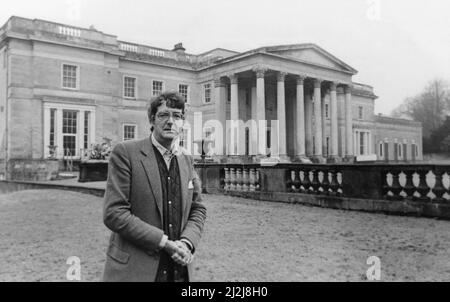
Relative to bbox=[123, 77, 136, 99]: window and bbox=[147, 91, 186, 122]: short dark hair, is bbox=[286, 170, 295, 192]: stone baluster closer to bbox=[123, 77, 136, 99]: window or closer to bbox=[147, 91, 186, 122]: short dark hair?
bbox=[147, 91, 186, 122]: short dark hair

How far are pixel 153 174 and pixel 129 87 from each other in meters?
31.8

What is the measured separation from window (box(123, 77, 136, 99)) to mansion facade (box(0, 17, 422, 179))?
83mm

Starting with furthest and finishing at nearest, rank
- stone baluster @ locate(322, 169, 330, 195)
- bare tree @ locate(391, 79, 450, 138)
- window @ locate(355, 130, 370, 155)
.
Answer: window @ locate(355, 130, 370, 155) < bare tree @ locate(391, 79, 450, 138) < stone baluster @ locate(322, 169, 330, 195)

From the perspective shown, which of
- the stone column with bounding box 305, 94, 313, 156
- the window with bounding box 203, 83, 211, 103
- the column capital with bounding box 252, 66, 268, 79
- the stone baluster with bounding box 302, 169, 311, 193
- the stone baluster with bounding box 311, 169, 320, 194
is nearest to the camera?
the stone baluster with bounding box 311, 169, 320, 194

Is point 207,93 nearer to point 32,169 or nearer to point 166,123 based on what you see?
point 32,169

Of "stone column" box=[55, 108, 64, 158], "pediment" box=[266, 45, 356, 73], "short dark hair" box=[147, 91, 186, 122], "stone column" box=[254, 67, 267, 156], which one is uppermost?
"pediment" box=[266, 45, 356, 73]

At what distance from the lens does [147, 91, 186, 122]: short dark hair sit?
102 inches

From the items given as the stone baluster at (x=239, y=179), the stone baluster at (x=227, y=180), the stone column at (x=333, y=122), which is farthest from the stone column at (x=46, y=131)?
the stone column at (x=333, y=122)

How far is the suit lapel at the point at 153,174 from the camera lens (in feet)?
8.02

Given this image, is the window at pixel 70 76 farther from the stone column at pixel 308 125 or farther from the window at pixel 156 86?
the stone column at pixel 308 125

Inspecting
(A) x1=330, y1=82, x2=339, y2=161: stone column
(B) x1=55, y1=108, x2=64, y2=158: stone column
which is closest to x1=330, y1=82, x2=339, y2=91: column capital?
(A) x1=330, y1=82, x2=339, y2=161: stone column

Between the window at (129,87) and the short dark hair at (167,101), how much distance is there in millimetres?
31335

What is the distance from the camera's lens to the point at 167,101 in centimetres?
259

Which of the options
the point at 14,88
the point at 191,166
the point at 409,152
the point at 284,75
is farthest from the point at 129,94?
the point at 409,152
